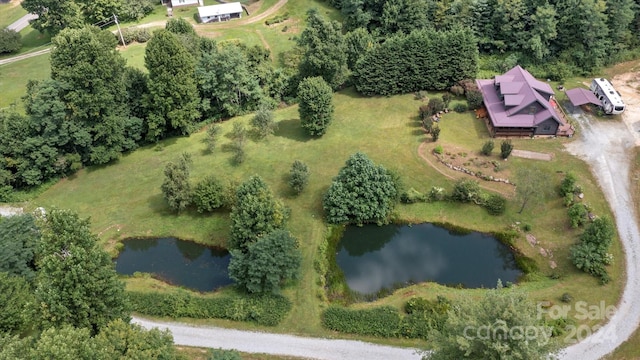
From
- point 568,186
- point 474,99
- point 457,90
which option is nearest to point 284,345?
point 568,186

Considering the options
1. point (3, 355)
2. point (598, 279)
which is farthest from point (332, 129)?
point (3, 355)

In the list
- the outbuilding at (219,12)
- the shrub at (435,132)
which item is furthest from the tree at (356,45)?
the outbuilding at (219,12)

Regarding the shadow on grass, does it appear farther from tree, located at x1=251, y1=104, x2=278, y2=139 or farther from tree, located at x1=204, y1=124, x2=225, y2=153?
tree, located at x1=204, y1=124, x2=225, y2=153

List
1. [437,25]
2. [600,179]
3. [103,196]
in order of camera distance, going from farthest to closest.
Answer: [437,25], [103,196], [600,179]

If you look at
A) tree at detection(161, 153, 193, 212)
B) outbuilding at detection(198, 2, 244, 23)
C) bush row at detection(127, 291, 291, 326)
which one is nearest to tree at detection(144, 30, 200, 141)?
tree at detection(161, 153, 193, 212)

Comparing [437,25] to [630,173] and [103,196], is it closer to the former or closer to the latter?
[630,173]

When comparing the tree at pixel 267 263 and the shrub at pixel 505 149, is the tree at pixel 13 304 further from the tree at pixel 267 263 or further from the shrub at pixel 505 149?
the shrub at pixel 505 149
